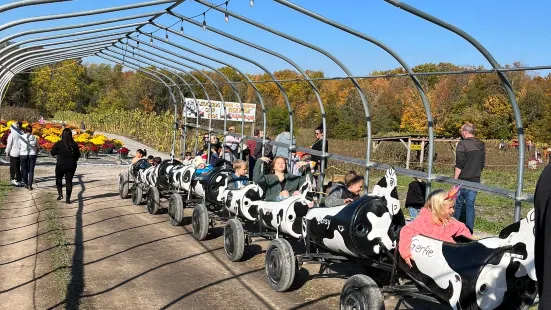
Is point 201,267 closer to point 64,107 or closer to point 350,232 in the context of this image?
point 350,232

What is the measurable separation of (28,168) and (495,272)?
1277 cm

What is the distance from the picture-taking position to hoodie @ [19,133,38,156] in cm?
1430

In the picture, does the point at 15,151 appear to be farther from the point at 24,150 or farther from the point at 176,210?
the point at 176,210

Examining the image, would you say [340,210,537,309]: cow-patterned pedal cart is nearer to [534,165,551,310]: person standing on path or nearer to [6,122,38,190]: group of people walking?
[534,165,551,310]: person standing on path

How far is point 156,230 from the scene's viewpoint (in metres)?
10.1

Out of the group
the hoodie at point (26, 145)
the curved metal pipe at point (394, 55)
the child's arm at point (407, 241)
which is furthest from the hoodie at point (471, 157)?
the hoodie at point (26, 145)

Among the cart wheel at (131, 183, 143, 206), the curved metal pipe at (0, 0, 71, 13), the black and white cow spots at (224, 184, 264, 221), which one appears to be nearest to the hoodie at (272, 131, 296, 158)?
the cart wheel at (131, 183, 143, 206)

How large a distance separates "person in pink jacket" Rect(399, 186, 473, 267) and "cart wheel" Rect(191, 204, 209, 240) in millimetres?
4578

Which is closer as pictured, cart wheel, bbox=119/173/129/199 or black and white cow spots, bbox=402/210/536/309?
black and white cow spots, bbox=402/210/536/309

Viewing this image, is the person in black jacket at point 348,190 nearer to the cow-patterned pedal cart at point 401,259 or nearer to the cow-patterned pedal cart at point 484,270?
the cow-patterned pedal cart at point 401,259

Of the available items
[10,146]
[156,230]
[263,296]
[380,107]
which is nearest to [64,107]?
[380,107]

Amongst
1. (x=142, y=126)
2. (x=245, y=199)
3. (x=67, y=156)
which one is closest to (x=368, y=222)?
(x=245, y=199)

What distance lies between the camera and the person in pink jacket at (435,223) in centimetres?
502

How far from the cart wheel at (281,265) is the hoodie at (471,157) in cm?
294
